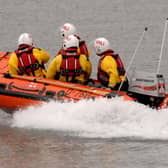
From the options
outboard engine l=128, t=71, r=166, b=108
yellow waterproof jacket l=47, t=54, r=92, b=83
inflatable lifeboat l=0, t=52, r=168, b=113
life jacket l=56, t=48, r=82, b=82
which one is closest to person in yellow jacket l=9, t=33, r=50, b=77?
inflatable lifeboat l=0, t=52, r=168, b=113

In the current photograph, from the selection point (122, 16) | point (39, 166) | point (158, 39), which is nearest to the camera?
point (39, 166)

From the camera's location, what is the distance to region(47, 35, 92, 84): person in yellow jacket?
14.5m

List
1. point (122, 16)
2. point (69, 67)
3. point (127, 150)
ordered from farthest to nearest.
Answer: point (122, 16)
point (69, 67)
point (127, 150)

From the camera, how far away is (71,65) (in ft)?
47.7

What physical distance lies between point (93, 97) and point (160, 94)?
1000 millimetres

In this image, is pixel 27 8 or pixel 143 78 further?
pixel 27 8

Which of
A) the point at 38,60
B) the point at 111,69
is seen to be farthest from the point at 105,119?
the point at 38,60

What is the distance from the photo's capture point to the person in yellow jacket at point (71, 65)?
14.5 metres

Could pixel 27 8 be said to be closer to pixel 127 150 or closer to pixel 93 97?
pixel 93 97

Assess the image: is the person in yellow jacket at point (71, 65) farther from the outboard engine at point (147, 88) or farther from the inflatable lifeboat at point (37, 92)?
the outboard engine at point (147, 88)

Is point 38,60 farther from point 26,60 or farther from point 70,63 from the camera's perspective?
point 70,63

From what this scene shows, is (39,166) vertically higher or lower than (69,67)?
lower

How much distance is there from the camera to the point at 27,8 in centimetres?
2598

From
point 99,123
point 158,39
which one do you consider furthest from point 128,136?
point 158,39
